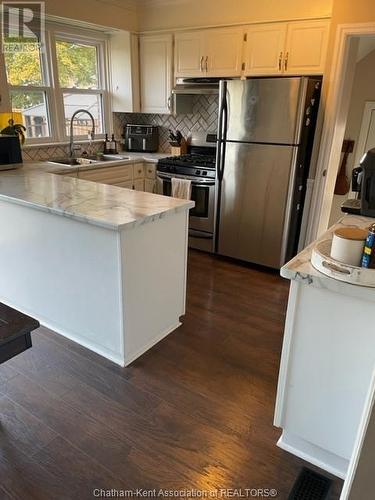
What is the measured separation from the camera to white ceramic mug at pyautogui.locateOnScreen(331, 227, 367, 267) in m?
1.24

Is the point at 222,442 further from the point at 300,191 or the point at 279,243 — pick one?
the point at 300,191

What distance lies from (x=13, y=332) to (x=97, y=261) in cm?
84

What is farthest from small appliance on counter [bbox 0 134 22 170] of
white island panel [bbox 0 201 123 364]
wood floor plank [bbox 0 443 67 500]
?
wood floor plank [bbox 0 443 67 500]

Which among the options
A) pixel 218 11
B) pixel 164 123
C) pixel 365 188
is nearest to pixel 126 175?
pixel 164 123

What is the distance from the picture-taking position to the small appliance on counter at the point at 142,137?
14.8ft

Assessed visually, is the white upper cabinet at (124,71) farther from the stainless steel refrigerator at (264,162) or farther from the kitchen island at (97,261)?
the kitchen island at (97,261)

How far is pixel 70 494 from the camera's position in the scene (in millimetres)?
1421

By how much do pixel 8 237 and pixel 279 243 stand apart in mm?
2260

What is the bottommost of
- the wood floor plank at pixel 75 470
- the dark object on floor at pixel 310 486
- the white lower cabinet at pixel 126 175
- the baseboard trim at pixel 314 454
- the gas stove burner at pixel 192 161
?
the wood floor plank at pixel 75 470

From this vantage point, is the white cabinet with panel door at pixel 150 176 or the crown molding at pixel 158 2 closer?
the crown molding at pixel 158 2

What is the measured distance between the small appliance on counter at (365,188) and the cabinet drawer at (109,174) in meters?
2.49

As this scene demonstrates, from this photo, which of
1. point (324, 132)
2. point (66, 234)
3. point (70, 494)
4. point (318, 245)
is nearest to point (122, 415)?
point (70, 494)

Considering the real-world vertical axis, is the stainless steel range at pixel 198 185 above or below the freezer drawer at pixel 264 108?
below

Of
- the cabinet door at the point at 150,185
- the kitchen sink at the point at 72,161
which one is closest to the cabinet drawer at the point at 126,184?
the cabinet door at the point at 150,185
